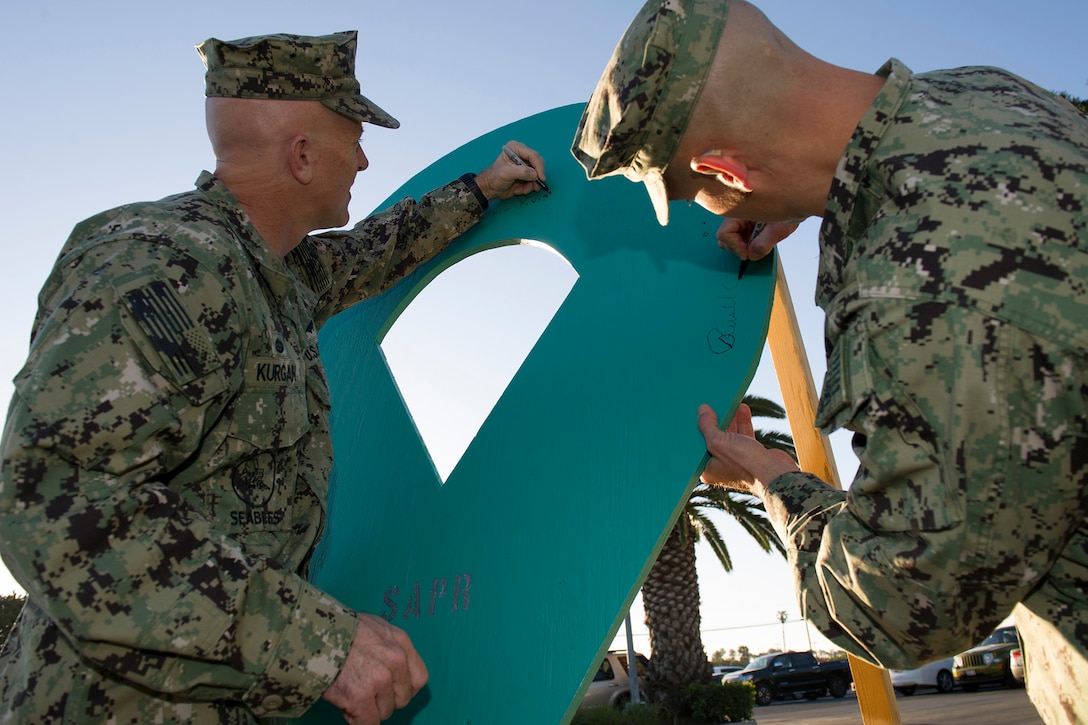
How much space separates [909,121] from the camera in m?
1.50

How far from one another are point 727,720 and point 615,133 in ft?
56.1

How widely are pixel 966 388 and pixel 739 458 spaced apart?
0.95m

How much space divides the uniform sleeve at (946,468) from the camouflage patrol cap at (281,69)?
5.48ft

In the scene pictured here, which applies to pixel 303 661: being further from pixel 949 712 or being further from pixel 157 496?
pixel 949 712

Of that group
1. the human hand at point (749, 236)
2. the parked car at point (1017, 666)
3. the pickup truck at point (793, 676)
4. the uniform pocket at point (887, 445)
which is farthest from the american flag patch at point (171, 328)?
the pickup truck at point (793, 676)

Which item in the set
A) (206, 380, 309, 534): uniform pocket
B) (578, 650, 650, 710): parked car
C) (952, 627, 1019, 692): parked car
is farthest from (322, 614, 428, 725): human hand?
(952, 627, 1019, 692): parked car

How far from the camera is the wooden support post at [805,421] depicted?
291 centimetres

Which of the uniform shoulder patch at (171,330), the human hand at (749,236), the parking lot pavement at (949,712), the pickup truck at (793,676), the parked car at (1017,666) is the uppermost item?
the human hand at (749,236)

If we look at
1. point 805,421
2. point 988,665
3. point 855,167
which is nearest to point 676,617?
point 988,665

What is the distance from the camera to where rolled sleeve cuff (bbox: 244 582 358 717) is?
1.71 meters

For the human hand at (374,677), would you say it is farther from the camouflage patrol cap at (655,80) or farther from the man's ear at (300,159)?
the man's ear at (300,159)

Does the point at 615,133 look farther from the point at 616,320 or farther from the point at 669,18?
the point at 616,320

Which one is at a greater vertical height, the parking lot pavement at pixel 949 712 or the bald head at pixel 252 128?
the bald head at pixel 252 128

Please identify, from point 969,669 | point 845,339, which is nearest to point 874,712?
point 845,339
